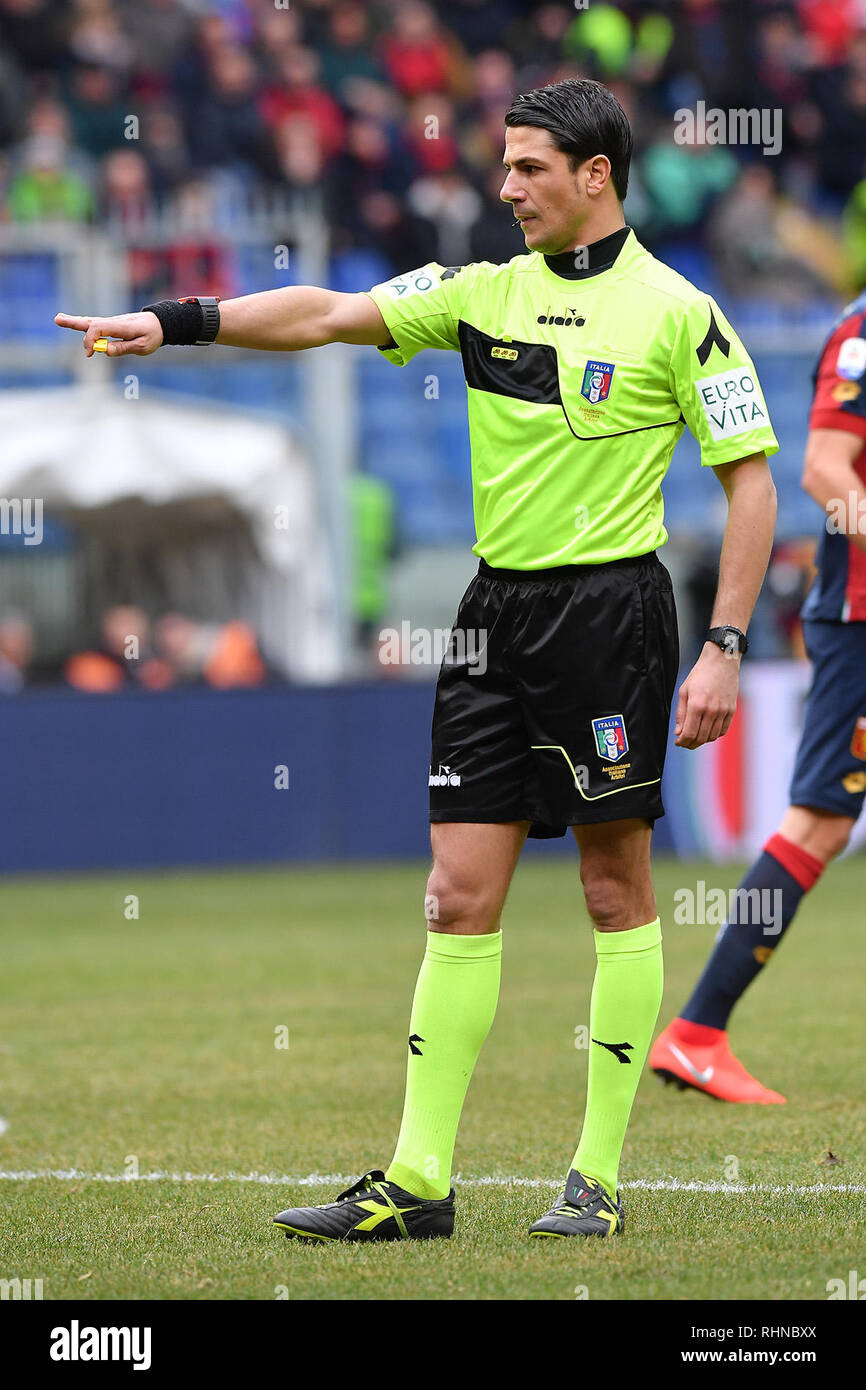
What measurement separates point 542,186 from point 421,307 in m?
0.34

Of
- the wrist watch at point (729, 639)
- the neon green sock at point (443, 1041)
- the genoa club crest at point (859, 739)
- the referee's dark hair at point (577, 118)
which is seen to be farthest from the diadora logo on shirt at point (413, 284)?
the genoa club crest at point (859, 739)

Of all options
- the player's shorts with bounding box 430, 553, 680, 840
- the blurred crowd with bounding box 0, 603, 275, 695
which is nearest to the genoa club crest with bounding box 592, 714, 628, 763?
the player's shorts with bounding box 430, 553, 680, 840

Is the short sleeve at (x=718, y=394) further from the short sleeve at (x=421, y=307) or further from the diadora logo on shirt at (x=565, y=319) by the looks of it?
the short sleeve at (x=421, y=307)

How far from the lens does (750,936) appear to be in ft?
18.6

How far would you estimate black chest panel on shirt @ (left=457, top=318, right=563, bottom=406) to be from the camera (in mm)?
4039

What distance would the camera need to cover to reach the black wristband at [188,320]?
13.0ft

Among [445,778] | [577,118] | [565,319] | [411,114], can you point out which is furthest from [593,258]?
[411,114]

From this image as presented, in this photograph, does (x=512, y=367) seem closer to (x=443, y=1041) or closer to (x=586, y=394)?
(x=586, y=394)

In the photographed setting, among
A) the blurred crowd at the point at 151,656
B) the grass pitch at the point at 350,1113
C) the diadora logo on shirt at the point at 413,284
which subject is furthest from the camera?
the blurred crowd at the point at 151,656

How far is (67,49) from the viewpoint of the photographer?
16891 mm

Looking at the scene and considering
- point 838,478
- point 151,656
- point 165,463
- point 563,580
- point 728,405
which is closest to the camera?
point 728,405

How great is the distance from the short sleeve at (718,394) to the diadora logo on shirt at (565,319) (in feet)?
0.66
